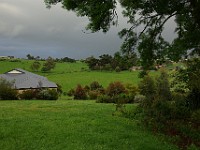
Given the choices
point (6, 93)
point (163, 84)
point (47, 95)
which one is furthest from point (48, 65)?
point (163, 84)

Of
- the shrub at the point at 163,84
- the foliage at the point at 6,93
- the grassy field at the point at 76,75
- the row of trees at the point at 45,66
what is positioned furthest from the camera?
the row of trees at the point at 45,66

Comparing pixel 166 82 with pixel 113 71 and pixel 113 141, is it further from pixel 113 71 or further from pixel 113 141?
pixel 113 71

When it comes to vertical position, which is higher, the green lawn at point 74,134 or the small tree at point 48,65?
the small tree at point 48,65

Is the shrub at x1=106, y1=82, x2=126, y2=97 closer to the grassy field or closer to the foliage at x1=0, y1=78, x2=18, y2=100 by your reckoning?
the foliage at x1=0, y1=78, x2=18, y2=100

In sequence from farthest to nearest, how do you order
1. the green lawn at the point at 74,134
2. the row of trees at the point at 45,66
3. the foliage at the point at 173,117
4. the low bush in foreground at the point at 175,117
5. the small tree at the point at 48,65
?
1. the small tree at the point at 48,65
2. the row of trees at the point at 45,66
3. the foliage at the point at 173,117
4. the low bush in foreground at the point at 175,117
5. the green lawn at the point at 74,134

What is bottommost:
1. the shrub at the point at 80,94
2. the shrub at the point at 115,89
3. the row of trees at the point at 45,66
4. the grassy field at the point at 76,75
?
the shrub at the point at 80,94

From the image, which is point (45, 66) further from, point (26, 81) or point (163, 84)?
point (163, 84)

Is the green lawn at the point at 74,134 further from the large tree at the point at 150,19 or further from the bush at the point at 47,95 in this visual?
the bush at the point at 47,95

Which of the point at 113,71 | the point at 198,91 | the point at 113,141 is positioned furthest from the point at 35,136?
the point at 113,71

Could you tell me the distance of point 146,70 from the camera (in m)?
20.3

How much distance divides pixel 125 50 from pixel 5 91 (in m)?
27.8

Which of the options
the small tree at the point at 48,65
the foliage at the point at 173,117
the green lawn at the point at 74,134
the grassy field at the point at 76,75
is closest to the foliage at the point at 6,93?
the green lawn at the point at 74,134

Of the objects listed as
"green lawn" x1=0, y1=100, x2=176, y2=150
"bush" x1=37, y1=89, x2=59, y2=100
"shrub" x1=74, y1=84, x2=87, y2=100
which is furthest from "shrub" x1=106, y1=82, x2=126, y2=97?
"green lawn" x1=0, y1=100, x2=176, y2=150

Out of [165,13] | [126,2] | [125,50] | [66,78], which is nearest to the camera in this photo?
[126,2]
